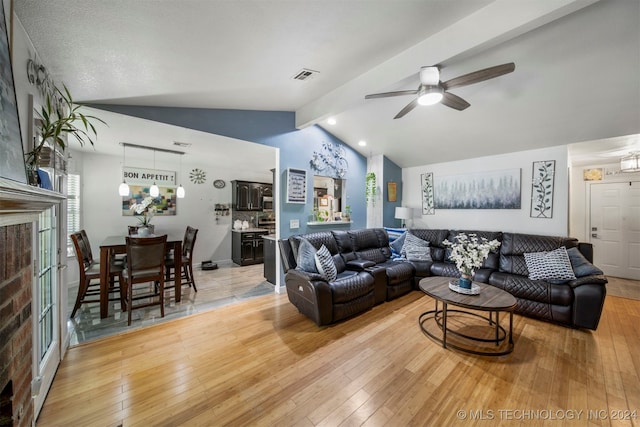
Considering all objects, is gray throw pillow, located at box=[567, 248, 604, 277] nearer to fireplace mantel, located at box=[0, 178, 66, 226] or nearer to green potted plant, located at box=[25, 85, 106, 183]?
fireplace mantel, located at box=[0, 178, 66, 226]

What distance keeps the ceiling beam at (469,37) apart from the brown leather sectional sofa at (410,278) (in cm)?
222

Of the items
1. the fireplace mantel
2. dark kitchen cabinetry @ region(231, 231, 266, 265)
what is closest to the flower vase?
the fireplace mantel

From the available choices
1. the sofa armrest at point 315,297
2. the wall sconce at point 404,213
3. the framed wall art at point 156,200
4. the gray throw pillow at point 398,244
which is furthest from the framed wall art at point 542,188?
the framed wall art at point 156,200

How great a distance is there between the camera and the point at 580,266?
117 inches

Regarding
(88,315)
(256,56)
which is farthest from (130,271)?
(256,56)

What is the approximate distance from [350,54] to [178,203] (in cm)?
474

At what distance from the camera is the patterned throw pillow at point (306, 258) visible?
3023mm

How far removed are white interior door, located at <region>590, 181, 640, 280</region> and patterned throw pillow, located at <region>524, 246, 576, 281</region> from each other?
2.77m

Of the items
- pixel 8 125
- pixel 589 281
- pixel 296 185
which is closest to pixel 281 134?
pixel 296 185

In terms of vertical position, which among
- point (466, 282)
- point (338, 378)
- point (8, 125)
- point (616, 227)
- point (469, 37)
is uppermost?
point (469, 37)

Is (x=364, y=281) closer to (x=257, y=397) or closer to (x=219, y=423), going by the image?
(x=257, y=397)

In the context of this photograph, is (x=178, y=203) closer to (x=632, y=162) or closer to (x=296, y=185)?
(x=296, y=185)

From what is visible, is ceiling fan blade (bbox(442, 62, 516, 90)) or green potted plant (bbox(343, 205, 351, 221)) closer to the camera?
ceiling fan blade (bbox(442, 62, 516, 90))

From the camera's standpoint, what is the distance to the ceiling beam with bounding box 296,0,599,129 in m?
1.70
